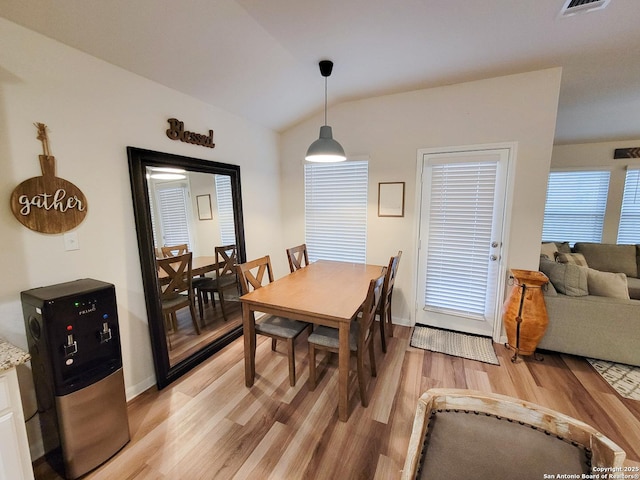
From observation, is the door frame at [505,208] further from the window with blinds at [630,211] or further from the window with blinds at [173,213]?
the window with blinds at [630,211]

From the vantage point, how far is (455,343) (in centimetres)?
280

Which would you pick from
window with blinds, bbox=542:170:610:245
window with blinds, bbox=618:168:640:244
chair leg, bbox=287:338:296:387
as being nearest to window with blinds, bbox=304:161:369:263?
chair leg, bbox=287:338:296:387

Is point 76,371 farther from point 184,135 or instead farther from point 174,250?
point 184,135

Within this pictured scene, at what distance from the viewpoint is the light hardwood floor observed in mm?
1524

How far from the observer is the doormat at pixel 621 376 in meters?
2.06

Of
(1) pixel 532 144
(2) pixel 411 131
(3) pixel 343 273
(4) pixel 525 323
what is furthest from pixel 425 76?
(4) pixel 525 323

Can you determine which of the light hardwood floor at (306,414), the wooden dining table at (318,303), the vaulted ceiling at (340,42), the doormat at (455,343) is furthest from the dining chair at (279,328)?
the vaulted ceiling at (340,42)

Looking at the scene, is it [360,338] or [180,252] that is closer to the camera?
[360,338]

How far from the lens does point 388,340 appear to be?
9.45 ft

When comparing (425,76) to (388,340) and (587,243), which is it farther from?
(587,243)

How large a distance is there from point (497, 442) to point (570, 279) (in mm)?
2452

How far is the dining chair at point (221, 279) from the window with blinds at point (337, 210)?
3.63ft

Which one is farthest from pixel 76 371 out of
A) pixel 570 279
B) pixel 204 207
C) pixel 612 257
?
pixel 612 257

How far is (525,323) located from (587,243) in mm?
2740
